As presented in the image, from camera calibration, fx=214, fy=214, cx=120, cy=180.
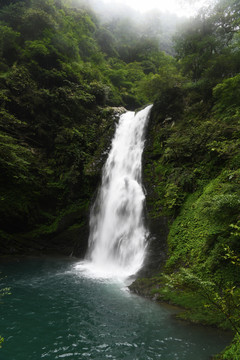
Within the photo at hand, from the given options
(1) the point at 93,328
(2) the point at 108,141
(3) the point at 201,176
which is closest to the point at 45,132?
(2) the point at 108,141

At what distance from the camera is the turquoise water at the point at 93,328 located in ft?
15.6

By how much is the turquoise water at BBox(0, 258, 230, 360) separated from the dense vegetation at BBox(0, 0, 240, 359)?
2.56 ft

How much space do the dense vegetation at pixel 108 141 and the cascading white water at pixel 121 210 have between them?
0.85 m

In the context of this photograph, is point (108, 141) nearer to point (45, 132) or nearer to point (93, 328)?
point (45, 132)

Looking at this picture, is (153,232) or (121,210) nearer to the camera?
(153,232)

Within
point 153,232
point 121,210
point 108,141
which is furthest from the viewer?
point 108,141

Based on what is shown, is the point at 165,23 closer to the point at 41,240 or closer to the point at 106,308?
the point at 41,240

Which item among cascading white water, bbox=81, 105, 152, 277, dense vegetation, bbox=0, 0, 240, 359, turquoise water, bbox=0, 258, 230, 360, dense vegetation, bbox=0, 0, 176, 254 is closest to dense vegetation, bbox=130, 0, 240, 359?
dense vegetation, bbox=0, 0, 240, 359

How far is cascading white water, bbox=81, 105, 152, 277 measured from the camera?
11.2 meters

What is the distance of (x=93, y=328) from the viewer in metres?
5.79

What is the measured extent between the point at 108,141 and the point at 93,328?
1385 centimetres

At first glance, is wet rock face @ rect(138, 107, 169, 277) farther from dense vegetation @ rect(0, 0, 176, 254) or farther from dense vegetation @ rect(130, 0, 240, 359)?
dense vegetation @ rect(0, 0, 176, 254)

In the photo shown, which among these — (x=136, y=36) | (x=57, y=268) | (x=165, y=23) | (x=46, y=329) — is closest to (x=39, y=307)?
(x=46, y=329)

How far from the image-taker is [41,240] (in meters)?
14.8
